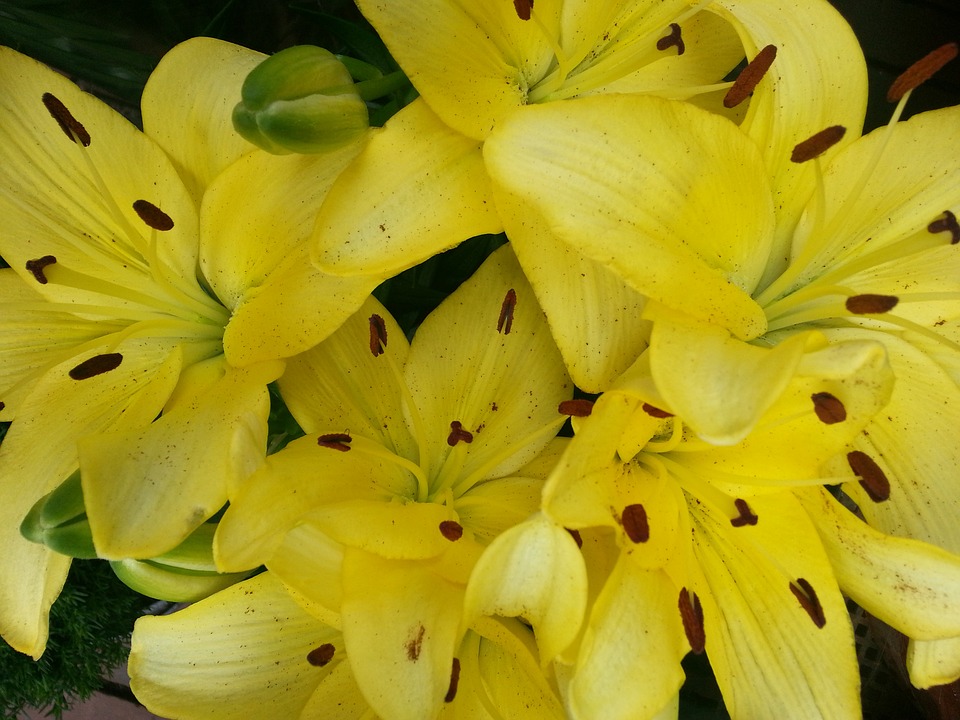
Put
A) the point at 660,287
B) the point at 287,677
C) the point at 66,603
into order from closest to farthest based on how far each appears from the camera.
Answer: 1. the point at 660,287
2. the point at 287,677
3. the point at 66,603

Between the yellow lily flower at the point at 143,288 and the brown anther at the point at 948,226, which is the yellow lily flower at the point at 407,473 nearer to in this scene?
the yellow lily flower at the point at 143,288

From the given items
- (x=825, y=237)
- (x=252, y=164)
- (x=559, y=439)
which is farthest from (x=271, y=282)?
(x=825, y=237)

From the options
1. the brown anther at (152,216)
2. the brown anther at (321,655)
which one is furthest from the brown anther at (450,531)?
the brown anther at (152,216)

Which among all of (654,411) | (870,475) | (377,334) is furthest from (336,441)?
(870,475)

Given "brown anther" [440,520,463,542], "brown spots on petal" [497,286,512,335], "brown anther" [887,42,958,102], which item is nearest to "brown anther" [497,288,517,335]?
"brown spots on petal" [497,286,512,335]

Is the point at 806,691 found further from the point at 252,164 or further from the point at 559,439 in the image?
the point at 252,164

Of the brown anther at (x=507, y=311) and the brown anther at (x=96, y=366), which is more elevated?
the brown anther at (x=96, y=366)
